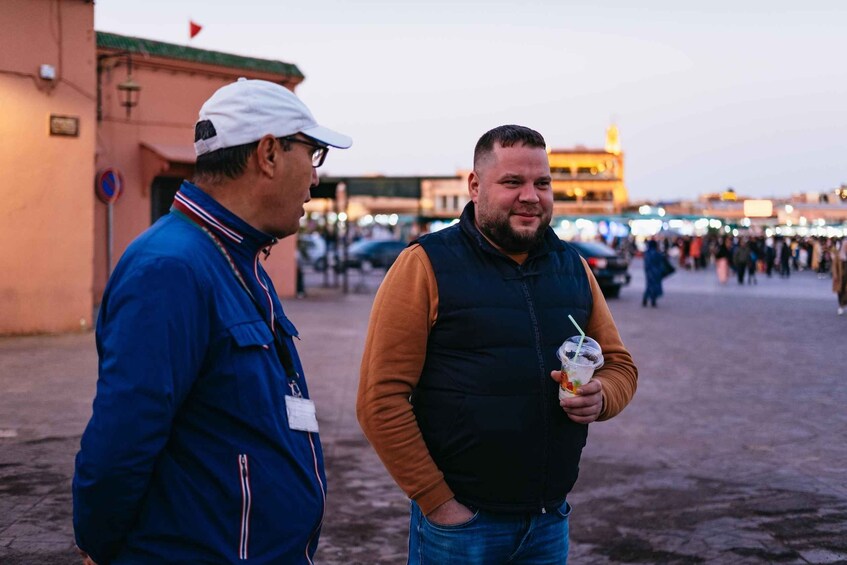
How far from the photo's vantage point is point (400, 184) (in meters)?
30.9

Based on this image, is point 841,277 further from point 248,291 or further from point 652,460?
point 248,291

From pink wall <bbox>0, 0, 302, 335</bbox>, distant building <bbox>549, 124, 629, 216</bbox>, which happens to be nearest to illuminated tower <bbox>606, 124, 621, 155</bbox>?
distant building <bbox>549, 124, 629, 216</bbox>

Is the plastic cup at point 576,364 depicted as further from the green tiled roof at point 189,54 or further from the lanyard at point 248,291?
the green tiled roof at point 189,54

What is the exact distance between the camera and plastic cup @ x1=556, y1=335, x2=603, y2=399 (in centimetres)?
308

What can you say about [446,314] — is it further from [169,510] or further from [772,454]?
[772,454]

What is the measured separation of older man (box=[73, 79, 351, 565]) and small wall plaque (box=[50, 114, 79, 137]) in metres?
14.7

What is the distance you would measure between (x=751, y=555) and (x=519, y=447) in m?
3.07

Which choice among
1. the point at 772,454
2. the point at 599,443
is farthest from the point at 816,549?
the point at 599,443

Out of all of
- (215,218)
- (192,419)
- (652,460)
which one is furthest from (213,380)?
(652,460)

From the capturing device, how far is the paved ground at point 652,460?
19.1 ft

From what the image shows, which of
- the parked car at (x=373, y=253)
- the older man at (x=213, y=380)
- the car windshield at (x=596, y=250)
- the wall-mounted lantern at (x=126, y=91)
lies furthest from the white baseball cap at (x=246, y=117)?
the parked car at (x=373, y=253)

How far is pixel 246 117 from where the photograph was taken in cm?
246

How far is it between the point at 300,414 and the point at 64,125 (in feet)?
49.4

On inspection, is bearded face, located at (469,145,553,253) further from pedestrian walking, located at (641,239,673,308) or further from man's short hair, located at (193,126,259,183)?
pedestrian walking, located at (641,239,673,308)
